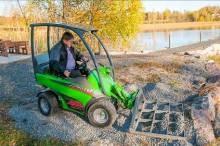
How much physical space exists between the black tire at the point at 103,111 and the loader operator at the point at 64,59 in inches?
28.7

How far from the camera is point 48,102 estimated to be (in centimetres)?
780

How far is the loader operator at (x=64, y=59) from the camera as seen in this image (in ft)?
25.1

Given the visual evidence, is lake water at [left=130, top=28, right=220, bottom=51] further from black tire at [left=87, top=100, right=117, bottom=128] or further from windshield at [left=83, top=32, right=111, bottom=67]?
black tire at [left=87, top=100, right=117, bottom=128]

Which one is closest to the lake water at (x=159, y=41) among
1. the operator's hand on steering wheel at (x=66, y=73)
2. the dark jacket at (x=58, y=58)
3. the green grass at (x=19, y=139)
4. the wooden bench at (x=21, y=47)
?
the wooden bench at (x=21, y=47)

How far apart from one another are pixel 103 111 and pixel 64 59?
4.21 ft

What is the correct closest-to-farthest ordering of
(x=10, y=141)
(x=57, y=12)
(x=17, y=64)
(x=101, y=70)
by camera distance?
1. (x=10, y=141)
2. (x=101, y=70)
3. (x=17, y=64)
4. (x=57, y=12)

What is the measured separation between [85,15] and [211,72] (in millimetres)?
9759

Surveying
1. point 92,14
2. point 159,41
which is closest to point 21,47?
point 92,14

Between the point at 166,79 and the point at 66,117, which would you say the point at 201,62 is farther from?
the point at 66,117

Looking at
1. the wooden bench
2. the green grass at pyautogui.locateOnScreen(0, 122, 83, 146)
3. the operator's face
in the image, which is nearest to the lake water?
the wooden bench

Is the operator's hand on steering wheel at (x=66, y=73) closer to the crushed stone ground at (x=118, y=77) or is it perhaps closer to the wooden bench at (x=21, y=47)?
the crushed stone ground at (x=118, y=77)

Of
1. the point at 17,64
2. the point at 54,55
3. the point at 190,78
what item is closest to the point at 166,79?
the point at 190,78

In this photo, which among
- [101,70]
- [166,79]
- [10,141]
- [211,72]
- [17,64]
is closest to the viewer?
[10,141]

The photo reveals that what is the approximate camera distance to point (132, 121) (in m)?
7.21
